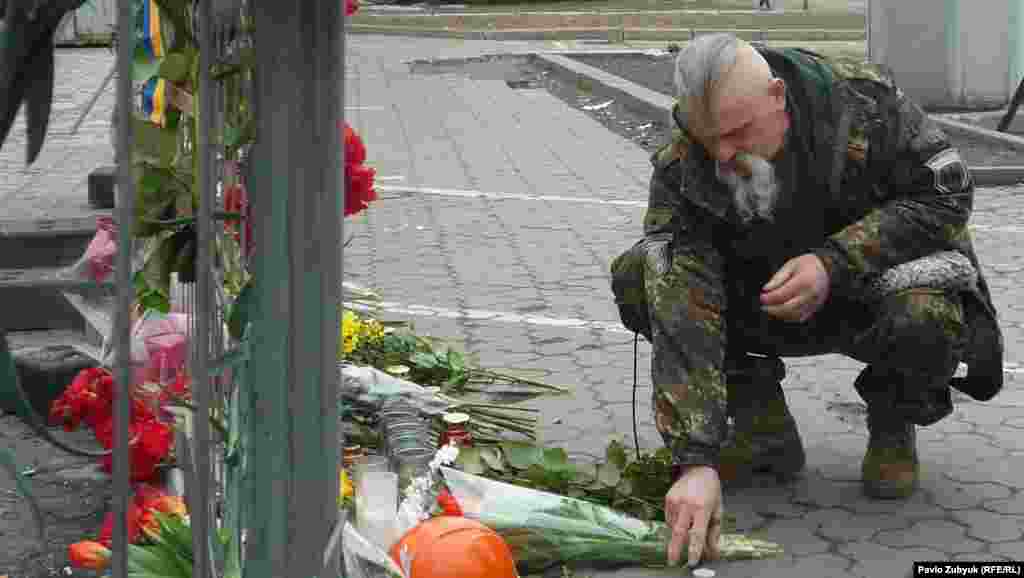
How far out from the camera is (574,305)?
5.93 metres

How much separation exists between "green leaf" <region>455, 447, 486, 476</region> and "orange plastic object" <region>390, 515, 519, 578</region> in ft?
1.48

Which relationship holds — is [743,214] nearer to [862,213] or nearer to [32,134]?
[862,213]

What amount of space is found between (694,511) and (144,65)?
1492mm

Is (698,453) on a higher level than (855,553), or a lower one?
higher

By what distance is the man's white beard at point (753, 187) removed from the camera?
3316 mm

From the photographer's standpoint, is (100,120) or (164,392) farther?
(100,120)

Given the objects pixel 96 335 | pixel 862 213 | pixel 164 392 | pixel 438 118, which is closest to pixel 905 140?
pixel 862 213

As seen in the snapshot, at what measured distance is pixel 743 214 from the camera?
337cm

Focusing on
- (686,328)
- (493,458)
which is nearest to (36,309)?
(493,458)

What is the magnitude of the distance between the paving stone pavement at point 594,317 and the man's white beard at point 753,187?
70 centimetres

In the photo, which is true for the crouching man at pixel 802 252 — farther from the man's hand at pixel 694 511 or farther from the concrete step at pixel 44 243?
the concrete step at pixel 44 243

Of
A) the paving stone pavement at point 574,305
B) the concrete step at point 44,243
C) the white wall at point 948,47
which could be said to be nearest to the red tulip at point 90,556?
the paving stone pavement at point 574,305

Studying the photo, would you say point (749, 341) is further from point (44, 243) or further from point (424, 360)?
point (44, 243)

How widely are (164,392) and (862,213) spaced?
5.21 ft
